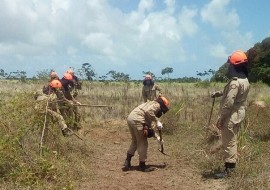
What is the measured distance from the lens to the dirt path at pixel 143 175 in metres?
6.93

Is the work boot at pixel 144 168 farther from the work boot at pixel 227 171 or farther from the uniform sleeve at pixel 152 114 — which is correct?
the work boot at pixel 227 171

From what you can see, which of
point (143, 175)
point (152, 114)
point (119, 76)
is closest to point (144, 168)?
point (143, 175)

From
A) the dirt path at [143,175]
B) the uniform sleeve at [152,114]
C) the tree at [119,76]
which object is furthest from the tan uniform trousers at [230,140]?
the tree at [119,76]

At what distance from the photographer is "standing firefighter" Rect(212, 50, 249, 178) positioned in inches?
274

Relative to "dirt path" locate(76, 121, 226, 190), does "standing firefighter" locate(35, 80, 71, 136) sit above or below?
above

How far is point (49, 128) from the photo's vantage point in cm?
820

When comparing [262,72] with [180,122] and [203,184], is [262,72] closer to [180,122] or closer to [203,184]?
[180,122]

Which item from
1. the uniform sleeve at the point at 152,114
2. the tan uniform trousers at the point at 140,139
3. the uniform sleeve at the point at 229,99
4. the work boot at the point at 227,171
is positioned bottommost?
the work boot at the point at 227,171

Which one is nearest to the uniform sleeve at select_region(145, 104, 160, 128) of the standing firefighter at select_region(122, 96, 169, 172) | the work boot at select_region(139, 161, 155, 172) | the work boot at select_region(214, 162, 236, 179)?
the standing firefighter at select_region(122, 96, 169, 172)

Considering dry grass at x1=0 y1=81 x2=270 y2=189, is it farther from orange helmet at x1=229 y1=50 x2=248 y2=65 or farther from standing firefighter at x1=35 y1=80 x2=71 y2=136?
orange helmet at x1=229 y1=50 x2=248 y2=65

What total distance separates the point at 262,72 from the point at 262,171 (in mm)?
25371

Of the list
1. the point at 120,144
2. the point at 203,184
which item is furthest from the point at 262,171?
the point at 120,144

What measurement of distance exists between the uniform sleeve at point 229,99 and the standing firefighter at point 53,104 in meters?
3.13

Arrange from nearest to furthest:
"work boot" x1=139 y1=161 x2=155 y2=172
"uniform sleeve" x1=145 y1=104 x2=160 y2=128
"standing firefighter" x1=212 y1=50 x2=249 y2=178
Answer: "standing firefighter" x1=212 y1=50 x2=249 y2=178
"uniform sleeve" x1=145 y1=104 x2=160 y2=128
"work boot" x1=139 y1=161 x2=155 y2=172
